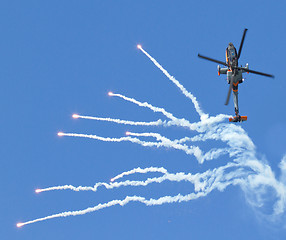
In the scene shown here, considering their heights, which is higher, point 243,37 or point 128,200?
point 243,37

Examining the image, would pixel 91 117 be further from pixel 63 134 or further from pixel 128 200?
pixel 128 200

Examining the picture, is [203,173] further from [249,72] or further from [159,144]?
[249,72]

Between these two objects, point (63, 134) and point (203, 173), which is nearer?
point (203, 173)

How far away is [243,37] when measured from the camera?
132m

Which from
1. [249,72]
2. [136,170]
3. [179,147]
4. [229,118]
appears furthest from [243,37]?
[136,170]

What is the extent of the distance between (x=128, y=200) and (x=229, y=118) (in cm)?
2843

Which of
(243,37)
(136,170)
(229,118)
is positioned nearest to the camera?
(243,37)

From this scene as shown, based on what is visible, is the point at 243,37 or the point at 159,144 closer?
the point at 243,37

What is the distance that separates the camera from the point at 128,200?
148m

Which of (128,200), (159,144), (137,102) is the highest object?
(137,102)

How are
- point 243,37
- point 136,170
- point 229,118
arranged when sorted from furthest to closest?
point 136,170 → point 229,118 → point 243,37

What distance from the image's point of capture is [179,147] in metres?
146

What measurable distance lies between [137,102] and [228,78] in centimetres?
2463

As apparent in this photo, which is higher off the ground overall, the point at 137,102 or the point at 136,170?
the point at 137,102
